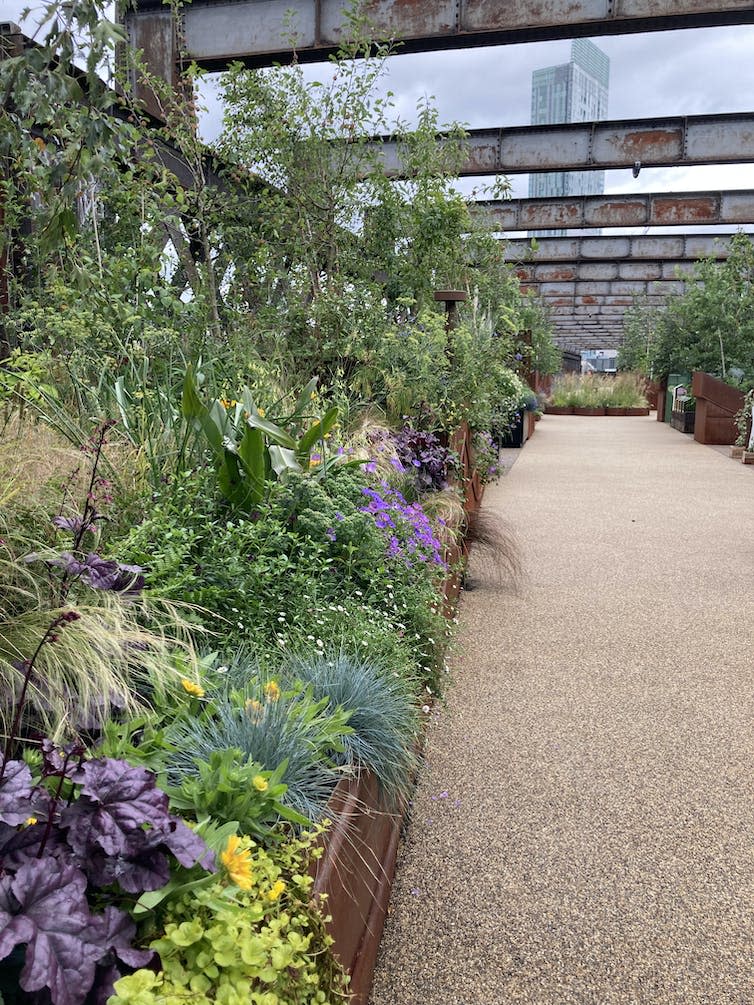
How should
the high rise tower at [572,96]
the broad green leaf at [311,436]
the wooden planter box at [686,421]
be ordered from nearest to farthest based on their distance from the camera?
the broad green leaf at [311,436]
the wooden planter box at [686,421]
the high rise tower at [572,96]

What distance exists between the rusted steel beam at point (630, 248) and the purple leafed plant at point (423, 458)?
11854 mm

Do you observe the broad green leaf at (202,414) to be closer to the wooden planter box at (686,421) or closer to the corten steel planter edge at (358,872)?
the corten steel planter edge at (358,872)

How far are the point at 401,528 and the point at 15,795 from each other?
2208mm

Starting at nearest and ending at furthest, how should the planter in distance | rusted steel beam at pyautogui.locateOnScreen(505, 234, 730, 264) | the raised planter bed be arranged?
the raised planter bed → the planter in distance → rusted steel beam at pyautogui.locateOnScreen(505, 234, 730, 264)

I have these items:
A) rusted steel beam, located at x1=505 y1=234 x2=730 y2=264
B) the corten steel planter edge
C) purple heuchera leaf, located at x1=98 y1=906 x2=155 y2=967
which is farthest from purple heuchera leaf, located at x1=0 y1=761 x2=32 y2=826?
rusted steel beam, located at x1=505 y1=234 x2=730 y2=264

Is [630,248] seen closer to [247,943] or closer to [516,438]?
[516,438]

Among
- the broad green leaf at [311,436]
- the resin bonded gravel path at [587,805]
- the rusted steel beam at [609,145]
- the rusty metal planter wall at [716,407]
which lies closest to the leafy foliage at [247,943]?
the resin bonded gravel path at [587,805]

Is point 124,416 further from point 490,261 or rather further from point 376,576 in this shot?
point 490,261

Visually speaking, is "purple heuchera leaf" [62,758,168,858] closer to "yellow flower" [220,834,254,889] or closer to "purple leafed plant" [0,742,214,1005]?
"purple leafed plant" [0,742,214,1005]

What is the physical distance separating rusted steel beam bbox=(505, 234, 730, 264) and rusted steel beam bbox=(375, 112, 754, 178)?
17.3ft

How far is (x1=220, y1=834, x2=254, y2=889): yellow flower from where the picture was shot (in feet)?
4.00

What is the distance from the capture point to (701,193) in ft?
40.7

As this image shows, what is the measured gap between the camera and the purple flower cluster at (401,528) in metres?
3.04

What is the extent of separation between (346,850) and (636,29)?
742 centimetres
